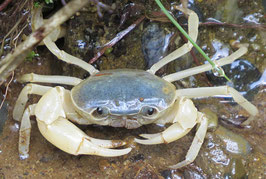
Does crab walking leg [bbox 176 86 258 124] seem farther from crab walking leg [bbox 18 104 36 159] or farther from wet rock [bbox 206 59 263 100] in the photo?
crab walking leg [bbox 18 104 36 159]

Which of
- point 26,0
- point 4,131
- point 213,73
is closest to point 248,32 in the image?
point 213,73

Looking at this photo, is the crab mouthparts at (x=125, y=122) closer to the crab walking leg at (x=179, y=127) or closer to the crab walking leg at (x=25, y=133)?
the crab walking leg at (x=179, y=127)

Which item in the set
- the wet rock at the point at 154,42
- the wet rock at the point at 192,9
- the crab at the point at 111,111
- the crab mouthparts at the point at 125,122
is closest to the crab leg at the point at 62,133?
the crab at the point at 111,111

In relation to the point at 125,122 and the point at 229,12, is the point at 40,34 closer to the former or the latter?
the point at 125,122

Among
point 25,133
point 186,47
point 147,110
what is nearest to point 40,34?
point 147,110

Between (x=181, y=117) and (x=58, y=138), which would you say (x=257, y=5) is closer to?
(x=181, y=117)
